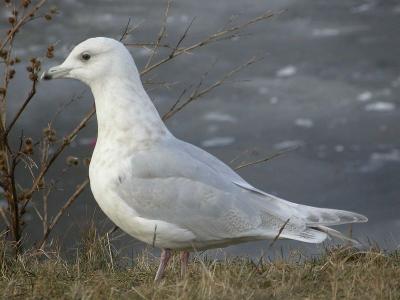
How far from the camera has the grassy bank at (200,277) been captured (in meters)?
5.25

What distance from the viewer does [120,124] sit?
577cm

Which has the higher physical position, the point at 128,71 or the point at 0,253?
the point at 128,71

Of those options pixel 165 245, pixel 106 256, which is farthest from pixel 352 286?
pixel 106 256

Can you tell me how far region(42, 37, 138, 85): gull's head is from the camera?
5.83 metres

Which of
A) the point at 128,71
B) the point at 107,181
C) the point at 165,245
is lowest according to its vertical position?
the point at 165,245

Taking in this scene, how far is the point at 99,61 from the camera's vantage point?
5.84 metres

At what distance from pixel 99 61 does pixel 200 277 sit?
1.24m

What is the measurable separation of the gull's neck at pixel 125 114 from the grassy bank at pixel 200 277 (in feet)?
2.35

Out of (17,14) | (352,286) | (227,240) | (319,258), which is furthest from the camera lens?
(17,14)

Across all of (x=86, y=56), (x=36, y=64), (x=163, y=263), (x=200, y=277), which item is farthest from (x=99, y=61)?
(x=200, y=277)

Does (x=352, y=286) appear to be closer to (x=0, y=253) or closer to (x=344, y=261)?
(x=344, y=261)

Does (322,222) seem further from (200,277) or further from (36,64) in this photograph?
(36,64)

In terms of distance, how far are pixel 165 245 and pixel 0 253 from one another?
1.16 metres

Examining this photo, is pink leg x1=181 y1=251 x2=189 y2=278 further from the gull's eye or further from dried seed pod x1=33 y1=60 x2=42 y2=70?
dried seed pod x1=33 y1=60 x2=42 y2=70
